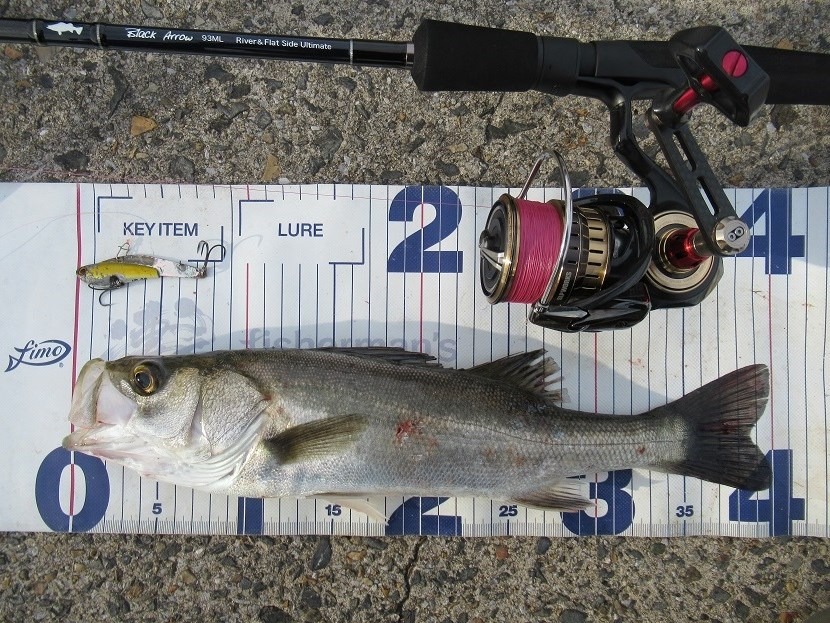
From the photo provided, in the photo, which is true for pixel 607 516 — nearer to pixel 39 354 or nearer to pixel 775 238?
pixel 775 238

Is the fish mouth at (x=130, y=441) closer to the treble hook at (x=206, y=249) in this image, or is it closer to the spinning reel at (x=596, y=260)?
the treble hook at (x=206, y=249)

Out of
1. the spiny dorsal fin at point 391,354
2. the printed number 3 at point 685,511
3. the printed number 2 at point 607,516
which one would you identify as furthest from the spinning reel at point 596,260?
the printed number 3 at point 685,511

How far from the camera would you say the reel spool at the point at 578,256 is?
1.95 metres

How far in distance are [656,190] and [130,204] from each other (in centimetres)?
213

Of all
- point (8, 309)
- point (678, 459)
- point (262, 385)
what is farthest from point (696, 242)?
point (8, 309)

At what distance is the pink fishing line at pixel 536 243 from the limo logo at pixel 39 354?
6.27 feet

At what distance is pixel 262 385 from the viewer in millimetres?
2105

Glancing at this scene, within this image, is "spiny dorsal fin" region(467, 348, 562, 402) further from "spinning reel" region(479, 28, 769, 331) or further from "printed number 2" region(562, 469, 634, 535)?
"printed number 2" region(562, 469, 634, 535)

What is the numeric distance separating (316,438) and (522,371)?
85 centimetres

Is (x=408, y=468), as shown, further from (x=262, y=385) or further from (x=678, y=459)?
(x=678, y=459)

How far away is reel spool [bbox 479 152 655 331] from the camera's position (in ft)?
6.39

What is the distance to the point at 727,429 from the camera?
7.61 ft

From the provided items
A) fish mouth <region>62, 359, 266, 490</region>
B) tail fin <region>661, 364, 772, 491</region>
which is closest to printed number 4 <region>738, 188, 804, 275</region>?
tail fin <region>661, 364, 772, 491</region>

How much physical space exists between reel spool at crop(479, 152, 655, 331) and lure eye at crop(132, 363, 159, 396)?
125cm
